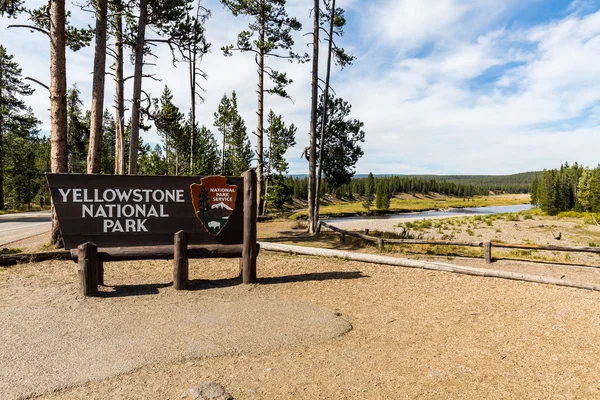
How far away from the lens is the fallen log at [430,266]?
7.29m

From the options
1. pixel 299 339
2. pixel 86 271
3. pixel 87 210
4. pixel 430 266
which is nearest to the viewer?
pixel 299 339

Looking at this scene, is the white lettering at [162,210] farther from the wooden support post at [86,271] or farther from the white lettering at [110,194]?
the wooden support post at [86,271]

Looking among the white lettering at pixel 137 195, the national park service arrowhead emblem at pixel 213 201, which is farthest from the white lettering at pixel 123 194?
the national park service arrowhead emblem at pixel 213 201

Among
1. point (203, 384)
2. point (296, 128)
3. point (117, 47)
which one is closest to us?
point (203, 384)

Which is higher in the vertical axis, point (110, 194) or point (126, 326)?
point (110, 194)

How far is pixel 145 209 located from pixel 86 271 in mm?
1486

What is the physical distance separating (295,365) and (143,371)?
66.1 inches

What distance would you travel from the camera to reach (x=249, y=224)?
6820 mm

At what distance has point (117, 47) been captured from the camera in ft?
48.5

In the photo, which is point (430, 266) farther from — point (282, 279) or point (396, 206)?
point (396, 206)

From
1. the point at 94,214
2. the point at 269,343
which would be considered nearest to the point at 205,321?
the point at 269,343

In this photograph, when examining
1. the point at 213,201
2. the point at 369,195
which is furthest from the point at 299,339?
the point at 369,195

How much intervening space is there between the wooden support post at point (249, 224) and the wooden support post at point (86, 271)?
2749mm

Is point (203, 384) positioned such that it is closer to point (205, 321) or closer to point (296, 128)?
point (205, 321)
